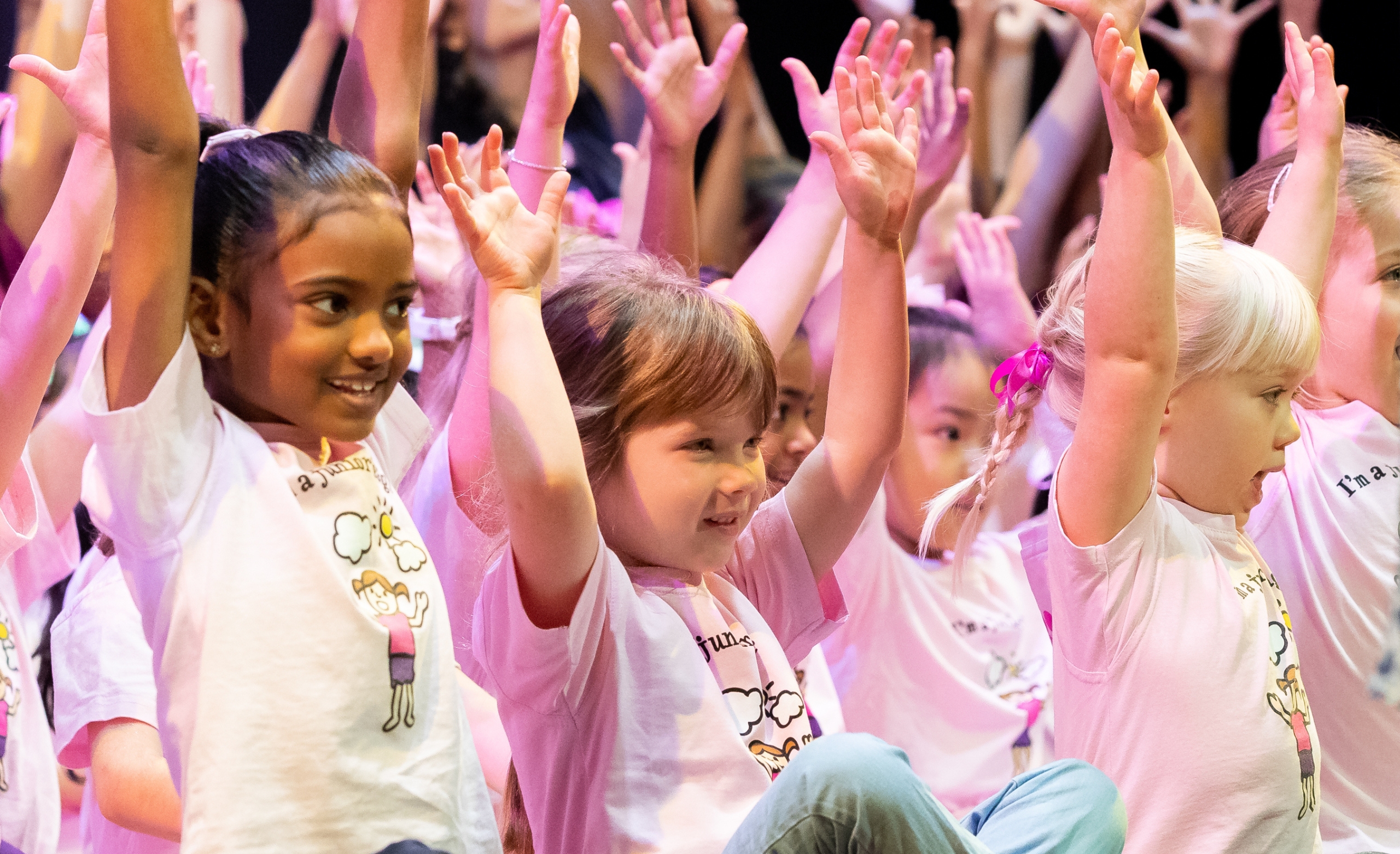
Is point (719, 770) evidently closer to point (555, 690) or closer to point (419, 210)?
point (555, 690)

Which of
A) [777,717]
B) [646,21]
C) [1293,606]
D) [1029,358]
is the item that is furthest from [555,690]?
[646,21]

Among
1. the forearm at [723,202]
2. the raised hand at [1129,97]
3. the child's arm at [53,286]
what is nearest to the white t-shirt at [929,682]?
the forearm at [723,202]

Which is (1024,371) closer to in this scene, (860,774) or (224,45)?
(860,774)

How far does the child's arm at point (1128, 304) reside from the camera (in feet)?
3.75

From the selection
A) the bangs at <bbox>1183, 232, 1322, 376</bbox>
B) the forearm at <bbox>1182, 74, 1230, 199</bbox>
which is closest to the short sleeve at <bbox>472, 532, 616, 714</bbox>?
the bangs at <bbox>1183, 232, 1322, 376</bbox>

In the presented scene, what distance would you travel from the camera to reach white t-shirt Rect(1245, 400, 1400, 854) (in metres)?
1.59

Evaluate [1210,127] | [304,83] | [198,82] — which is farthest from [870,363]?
[1210,127]

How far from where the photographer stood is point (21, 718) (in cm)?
137

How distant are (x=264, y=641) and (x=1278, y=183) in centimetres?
135

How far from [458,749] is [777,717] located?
29cm

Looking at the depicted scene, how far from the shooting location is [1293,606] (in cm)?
161

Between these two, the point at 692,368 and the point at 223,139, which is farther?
the point at 692,368

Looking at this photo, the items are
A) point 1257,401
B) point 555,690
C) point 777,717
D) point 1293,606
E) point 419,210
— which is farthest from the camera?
point 419,210

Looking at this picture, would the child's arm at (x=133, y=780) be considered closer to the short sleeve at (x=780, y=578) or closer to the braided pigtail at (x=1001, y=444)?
the short sleeve at (x=780, y=578)
